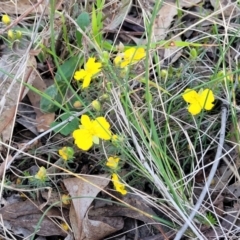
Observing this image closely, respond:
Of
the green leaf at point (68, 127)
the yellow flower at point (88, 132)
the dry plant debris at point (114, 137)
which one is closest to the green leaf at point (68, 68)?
the dry plant debris at point (114, 137)

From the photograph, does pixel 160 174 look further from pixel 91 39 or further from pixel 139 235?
pixel 91 39

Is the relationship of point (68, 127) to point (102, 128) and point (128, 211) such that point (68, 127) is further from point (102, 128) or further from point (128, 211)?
point (128, 211)

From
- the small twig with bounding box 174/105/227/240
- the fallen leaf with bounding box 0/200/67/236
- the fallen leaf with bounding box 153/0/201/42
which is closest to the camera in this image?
the small twig with bounding box 174/105/227/240

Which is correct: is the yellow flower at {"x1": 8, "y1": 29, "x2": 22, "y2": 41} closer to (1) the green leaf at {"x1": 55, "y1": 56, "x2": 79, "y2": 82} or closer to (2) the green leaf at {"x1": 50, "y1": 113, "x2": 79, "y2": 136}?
(1) the green leaf at {"x1": 55, "y1": 56, "x2": 79, "y2": 82}

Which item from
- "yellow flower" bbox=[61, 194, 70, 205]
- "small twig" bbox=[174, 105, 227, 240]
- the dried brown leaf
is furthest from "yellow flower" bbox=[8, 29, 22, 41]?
"small twig" bbox=[174, 105, 227, 240]

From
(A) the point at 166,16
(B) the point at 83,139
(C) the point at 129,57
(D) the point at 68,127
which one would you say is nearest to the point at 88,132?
(B) the point at 83,139

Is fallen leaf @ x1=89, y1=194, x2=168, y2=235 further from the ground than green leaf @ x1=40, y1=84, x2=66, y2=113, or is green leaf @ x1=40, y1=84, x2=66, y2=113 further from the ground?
green leaf @ x1=40, y1=84, x2=66, y2=113

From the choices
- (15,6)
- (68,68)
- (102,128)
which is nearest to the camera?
(102,128)
